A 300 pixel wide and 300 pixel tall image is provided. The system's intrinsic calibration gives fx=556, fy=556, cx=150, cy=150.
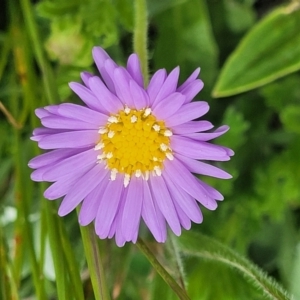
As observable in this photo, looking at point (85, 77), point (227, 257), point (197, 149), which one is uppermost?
point (85, 77)

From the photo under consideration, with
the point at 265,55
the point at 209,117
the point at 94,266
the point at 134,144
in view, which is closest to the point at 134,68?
the point at 134,144

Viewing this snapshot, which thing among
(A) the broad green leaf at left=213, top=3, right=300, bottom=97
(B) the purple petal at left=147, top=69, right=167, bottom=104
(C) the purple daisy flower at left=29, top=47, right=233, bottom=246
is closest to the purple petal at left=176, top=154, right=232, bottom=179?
(C) the purple daisy flower at left=29, top=47, right=233, bottom=246

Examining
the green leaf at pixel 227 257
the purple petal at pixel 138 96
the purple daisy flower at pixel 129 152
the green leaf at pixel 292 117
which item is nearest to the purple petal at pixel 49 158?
the purple daisy flower at pixel 129 152

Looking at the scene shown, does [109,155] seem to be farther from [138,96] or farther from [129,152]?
[138,96]

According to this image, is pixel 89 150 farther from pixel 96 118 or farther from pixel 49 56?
pixel 49 56

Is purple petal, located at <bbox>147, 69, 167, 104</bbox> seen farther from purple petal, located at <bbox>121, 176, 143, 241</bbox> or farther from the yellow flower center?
purple petal, located at <bbox>121, 176, 143, 241</bbox>

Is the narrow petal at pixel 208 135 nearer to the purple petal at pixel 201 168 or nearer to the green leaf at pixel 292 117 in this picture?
the purple petal at pixel 201 168
